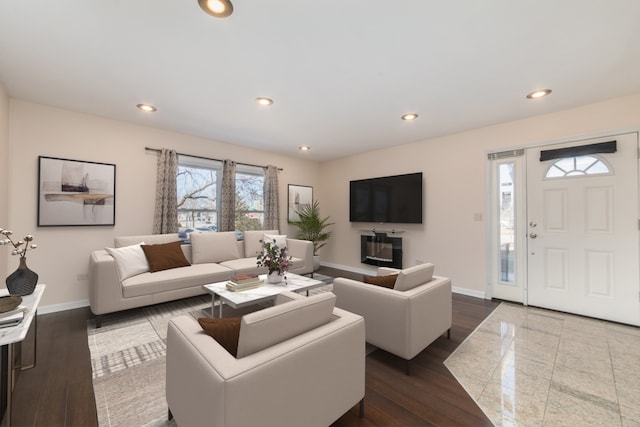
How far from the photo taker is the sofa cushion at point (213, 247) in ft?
12.9

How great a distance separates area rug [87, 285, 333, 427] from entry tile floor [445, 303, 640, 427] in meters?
2.11

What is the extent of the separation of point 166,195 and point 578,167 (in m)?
5.54

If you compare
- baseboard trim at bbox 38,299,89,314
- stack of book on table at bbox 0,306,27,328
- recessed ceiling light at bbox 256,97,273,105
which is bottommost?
baseboard trim at bbox 38,299,89,314

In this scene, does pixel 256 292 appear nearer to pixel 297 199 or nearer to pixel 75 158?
pixel 75 158

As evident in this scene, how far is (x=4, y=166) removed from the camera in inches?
109

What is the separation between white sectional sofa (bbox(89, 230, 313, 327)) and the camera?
280 centimetres

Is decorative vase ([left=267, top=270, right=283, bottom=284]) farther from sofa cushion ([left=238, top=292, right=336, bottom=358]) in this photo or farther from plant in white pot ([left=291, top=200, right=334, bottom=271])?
plant in white pot ([left=291, top=200, right=334, bottom=271])

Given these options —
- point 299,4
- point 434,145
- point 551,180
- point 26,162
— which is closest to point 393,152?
point 434,145

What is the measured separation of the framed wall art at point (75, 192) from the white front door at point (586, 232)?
5.69 metres

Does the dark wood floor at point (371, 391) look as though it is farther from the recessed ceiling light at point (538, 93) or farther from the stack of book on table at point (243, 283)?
the recessed ceiling light at point (538, 93)

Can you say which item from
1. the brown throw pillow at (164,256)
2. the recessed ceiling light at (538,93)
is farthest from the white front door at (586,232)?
the brown throw pillow at (164,256)

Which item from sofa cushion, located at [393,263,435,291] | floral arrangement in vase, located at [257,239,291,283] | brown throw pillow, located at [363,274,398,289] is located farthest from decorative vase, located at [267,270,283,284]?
sofa cushion, located at [393,263,435,291]

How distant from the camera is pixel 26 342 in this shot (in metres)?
2.42

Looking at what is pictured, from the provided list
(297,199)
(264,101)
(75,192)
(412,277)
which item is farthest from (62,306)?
(412,277)
